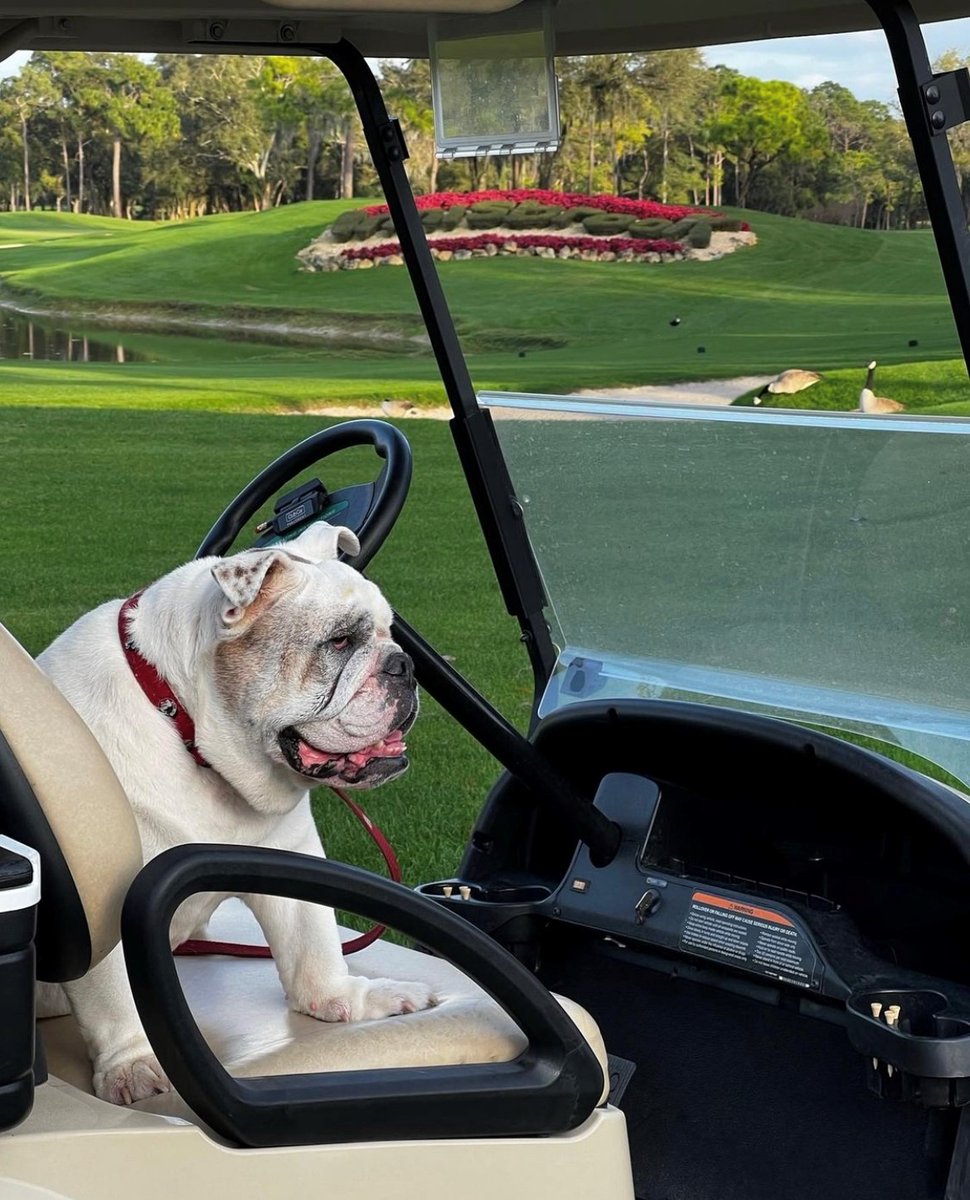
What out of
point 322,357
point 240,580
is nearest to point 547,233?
point 322,357

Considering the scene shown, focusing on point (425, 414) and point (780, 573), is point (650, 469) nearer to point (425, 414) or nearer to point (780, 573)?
point (780, 573)

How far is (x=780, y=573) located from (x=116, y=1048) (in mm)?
1066

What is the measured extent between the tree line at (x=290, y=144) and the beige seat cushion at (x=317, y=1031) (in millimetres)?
10893

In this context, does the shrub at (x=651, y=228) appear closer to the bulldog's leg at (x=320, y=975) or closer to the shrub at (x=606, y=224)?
the shrub at (x=606, y=224)

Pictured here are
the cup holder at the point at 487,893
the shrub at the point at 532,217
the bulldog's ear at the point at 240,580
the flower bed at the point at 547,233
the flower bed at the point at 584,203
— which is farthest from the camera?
the flower bed at the point at 547,233

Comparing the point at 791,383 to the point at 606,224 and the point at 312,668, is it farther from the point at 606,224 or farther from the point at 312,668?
the point at 312,668

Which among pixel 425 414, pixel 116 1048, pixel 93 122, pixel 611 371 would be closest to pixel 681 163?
pixel 611 371

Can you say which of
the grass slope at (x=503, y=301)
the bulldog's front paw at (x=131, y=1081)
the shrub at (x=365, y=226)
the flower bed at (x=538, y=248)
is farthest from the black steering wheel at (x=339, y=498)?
the shrub at (x=365, y=226)

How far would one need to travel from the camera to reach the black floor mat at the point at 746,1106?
6.53 feet

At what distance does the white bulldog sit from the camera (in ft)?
5.64

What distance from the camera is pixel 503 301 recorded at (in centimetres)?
1838

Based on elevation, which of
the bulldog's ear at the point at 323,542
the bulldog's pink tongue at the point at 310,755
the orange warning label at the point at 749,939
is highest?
the bulldog's ear at the point at 323,542

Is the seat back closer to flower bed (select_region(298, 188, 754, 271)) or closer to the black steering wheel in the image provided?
the black steering wheel

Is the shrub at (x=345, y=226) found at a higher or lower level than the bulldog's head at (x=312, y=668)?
higher
